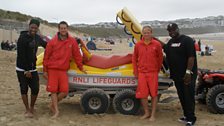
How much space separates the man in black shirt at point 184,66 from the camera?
21.9 feet

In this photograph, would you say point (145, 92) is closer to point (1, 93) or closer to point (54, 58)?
point (54, 58)

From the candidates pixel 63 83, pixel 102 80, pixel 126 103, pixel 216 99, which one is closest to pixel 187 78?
Result: pixel 216 99

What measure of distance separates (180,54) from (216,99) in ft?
4.54

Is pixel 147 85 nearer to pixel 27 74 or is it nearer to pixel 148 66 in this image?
pixel 148 66

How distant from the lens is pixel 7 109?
7.76 m

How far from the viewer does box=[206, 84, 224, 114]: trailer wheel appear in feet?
24.7

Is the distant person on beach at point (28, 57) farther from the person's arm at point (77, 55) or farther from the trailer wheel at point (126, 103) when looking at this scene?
the trailer wheel at point (126, 103)

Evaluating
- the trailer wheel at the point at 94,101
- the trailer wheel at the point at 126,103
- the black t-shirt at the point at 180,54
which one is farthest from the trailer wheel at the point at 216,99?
the trailer wheel at the point at 94,101

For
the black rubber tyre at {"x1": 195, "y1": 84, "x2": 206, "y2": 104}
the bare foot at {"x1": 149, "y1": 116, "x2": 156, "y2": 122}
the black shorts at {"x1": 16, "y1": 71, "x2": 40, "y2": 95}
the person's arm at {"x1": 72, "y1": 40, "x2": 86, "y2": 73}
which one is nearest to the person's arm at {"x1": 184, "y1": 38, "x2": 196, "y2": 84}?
the bare foot at {"x1": 149, "y1": 116, "x2": 156, "y2": 122}

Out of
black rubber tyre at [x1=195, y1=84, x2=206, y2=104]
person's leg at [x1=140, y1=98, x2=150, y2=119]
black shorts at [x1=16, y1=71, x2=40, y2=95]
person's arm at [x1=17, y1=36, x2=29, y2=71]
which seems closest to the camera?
person's arm at [x1=17, y1=36, x2=29, y2=71]

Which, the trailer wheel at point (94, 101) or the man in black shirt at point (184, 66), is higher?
the man in black shirt at point (184, 66)

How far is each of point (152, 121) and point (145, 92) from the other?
0.53 meters

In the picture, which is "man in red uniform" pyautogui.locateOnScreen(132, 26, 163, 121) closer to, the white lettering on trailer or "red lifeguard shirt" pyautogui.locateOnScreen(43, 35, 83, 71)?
the white lettering on trailer

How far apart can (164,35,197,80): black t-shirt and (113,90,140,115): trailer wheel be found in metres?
0.93
